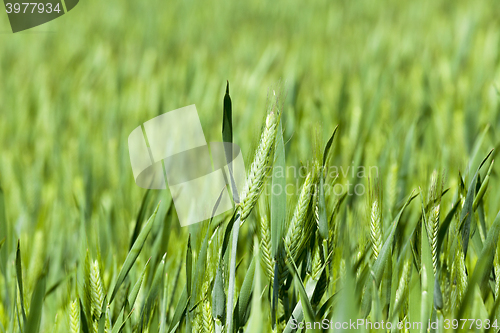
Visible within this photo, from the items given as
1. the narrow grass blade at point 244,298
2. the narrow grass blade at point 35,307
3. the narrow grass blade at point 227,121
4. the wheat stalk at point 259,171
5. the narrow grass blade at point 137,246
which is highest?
the narrow grass blade at point 227,121

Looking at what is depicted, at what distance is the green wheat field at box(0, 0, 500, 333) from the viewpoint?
292 millimetres

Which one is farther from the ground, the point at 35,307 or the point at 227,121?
the point at 227,121

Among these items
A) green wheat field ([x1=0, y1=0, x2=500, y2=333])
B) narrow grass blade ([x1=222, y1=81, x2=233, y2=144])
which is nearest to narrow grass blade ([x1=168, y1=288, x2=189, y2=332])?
green wheat field ([x1=0, y1=0, x2=500, y2=333])

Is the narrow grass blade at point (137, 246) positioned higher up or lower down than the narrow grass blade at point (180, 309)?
higher up

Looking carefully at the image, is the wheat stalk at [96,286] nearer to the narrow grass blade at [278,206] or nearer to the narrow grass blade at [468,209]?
the narrow grass blade at [278,206]

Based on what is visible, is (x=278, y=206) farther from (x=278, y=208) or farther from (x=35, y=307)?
(x=35, y=307)

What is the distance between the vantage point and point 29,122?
897mm

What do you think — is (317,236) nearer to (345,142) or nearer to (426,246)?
(426,246)

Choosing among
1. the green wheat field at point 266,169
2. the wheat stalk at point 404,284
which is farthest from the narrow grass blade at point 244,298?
Result: the wheat stalk at point 404,284

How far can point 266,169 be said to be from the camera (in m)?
0.29

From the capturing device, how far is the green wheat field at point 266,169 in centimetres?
29

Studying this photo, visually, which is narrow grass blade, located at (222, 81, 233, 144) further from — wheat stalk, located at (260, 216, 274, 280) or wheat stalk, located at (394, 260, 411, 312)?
wheat stalk, located at (394, 260, 411, 312)

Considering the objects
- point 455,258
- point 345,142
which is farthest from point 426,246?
point 345,142

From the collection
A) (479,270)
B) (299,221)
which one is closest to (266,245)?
(299,221)
